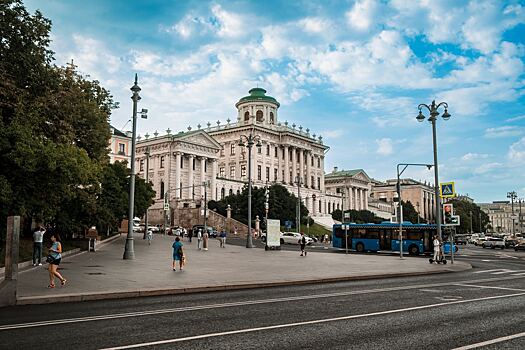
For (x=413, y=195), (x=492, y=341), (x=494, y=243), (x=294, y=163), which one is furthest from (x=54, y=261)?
(x=413, y=195)

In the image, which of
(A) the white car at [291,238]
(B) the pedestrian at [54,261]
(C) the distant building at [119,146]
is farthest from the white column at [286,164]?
(B) the pedestrian at [54,261]

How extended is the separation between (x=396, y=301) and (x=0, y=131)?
15875 millimetres

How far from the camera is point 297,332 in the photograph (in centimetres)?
855

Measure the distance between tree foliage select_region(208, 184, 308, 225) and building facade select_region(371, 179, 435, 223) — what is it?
9276 cm

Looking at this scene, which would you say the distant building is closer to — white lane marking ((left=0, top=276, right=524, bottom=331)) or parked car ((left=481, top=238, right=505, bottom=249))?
parked car ((left=481, top=238, right=505, bottom=249))

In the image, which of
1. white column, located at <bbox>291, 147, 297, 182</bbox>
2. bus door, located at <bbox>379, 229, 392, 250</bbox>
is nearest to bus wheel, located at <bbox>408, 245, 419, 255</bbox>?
bus door, located at <bbox>379, 229, 392, 250</bbox>

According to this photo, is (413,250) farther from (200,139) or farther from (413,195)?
(413,195)

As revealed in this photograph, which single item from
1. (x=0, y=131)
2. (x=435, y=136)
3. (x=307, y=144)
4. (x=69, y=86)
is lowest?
(x=0, y=131)

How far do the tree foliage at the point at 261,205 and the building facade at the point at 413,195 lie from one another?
9276 cm

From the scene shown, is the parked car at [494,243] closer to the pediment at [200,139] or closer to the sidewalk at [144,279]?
the sidewalk at [144,279]

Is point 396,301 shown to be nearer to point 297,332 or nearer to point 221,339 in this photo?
point 297,332

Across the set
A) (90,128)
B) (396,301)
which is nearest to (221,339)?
(396,301)

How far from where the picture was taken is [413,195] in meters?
179

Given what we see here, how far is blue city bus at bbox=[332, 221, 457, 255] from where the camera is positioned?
42.1 m
